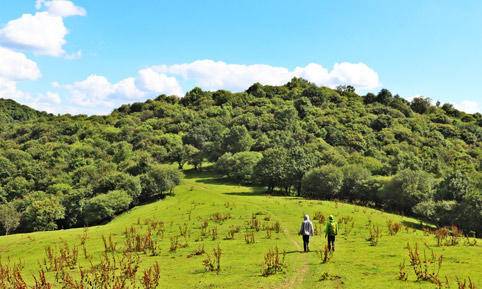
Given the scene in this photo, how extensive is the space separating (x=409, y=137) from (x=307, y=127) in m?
40.7

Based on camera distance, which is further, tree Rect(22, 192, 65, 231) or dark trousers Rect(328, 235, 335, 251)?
tree Rect(22, 192, 65, 231)

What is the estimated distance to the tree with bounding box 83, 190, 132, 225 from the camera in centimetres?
8538

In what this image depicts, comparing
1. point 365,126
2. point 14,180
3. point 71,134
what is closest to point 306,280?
point 14,180

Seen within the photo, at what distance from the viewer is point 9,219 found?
297 feet

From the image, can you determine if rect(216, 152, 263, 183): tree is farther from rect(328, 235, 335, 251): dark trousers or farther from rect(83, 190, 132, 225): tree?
rect(328, 235, 335, 251): dark trousers

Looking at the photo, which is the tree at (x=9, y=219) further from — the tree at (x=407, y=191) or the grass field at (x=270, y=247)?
the tree at (x=407, y=191)

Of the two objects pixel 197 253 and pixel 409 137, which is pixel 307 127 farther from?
pixel 197 253

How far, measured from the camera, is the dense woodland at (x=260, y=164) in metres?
82.0

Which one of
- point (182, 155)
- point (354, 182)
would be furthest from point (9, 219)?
point (354, 182)

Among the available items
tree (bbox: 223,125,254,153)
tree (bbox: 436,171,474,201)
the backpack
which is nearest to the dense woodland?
tree (bbox: 436,171,474,201)

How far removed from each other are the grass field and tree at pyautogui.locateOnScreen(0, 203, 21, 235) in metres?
32.4

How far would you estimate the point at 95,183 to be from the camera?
108 metres

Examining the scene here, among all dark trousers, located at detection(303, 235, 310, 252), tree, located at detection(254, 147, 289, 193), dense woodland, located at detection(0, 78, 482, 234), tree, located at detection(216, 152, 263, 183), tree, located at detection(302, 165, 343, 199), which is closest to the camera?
dark trousers, located at detection(303, 235, 310, 252)

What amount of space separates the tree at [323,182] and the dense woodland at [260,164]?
0.20m
